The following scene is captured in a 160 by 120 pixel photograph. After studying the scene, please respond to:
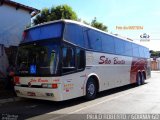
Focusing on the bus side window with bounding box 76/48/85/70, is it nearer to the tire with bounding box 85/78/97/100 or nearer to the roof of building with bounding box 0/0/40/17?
the tire with bounding box 85/78/97/100

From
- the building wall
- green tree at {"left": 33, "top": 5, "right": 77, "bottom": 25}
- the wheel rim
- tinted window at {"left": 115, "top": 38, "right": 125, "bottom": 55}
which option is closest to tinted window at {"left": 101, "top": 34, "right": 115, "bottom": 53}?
tinted window at {"left": 115, "top": 38, "right": 125, "bottom": 55}

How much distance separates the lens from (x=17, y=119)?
27.9 ft

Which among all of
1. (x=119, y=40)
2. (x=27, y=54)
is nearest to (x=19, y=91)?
(x=27, y=54)

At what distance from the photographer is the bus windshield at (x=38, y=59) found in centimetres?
1042

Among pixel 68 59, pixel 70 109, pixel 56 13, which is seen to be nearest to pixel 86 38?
pixel 68 59

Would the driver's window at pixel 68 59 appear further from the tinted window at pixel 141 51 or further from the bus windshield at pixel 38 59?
the tinted window at pixel 141 51

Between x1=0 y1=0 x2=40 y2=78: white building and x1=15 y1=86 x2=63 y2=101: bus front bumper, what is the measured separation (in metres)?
5.72

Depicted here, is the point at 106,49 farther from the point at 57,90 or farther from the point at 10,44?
the point at 10,44

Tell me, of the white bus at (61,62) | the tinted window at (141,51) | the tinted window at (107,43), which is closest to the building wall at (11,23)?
the white bus at (61,62)

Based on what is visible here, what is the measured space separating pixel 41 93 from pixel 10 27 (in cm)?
912

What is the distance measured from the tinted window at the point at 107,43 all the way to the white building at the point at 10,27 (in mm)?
5912

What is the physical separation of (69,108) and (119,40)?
7306 millimetres

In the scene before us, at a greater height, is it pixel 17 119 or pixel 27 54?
pixel 27 54

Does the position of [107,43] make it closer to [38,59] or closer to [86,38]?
[86,38]
